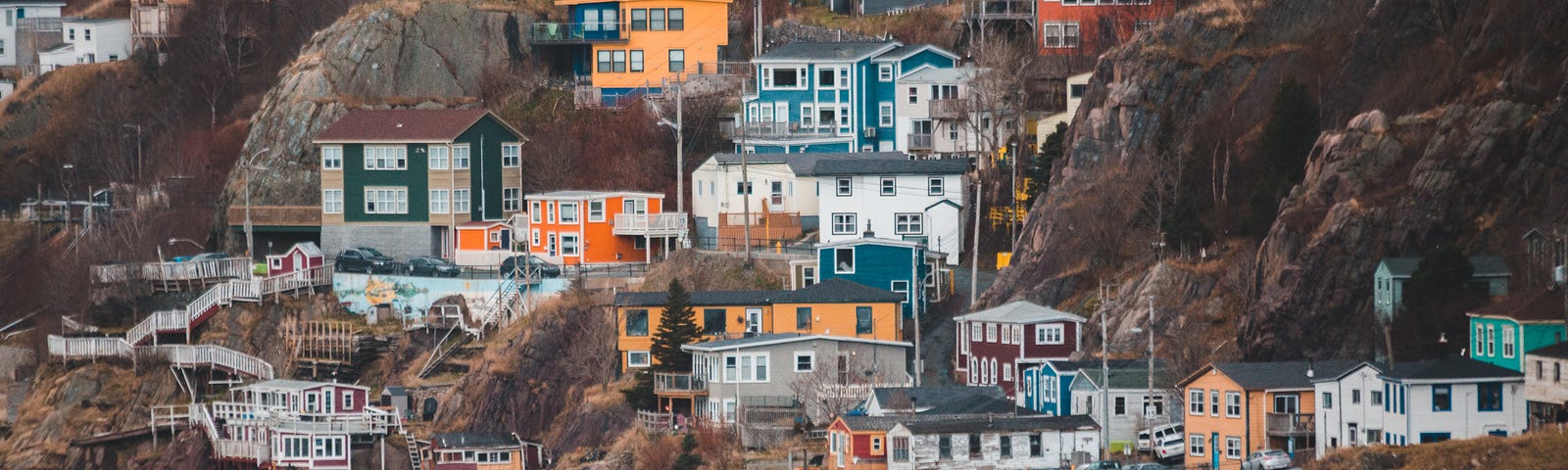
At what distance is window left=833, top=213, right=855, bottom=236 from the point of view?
→ 4791 inches

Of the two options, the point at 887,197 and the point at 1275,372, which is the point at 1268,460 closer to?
the point at 1275,372

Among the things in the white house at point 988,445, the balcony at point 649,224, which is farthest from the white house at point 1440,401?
the balcony at point 649,224

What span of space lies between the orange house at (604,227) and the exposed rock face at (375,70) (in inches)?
474

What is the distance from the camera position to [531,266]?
12181 centimetres

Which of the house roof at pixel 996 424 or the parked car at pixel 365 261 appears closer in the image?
the house roof at pixel 996 424

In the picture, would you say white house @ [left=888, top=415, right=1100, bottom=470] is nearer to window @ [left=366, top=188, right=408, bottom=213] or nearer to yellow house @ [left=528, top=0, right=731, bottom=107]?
window @ [left=366, top=188, right=408, bottom=213]

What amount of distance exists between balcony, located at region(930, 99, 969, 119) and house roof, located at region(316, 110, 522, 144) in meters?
15.8

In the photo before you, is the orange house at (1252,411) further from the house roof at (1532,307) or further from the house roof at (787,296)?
the house roof at (787,296)

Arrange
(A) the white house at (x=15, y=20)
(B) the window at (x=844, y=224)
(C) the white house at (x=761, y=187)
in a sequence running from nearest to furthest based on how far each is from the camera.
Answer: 1. (B) the window at (x=844, y=224)
2. (C) the white house at (x=761, y=187)
3. (A) the white house at (x=15, y=20)

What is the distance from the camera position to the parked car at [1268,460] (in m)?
89.9

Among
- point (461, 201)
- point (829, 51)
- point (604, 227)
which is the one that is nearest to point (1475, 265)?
point (604, 227)

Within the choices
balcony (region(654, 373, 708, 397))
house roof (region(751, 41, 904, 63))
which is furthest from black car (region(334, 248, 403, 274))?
balcony (region(654, 373, 708, 397))

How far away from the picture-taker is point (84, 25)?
529 ft

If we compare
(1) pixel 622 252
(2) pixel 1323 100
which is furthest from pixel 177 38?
(2) pixel 1323 100
